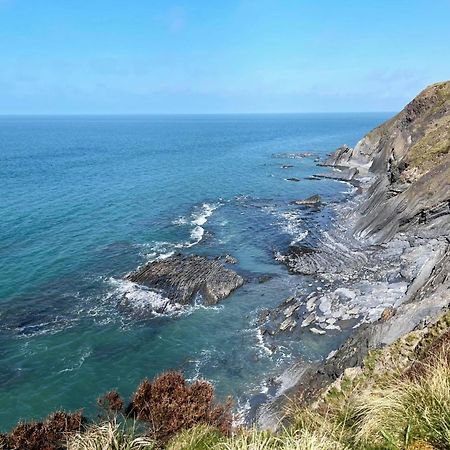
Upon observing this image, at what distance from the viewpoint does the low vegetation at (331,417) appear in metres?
9.52

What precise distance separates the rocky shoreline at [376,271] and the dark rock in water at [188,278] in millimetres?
5975

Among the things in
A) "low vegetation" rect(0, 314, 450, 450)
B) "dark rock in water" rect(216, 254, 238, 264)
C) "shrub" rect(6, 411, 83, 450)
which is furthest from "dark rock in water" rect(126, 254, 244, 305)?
"shrub" rect(6, 411, 83, 450)

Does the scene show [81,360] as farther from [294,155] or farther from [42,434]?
[294,155]

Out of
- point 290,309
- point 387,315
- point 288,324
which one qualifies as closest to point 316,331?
point 288,324

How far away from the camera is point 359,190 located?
258 feet

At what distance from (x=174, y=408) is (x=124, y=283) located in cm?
2588

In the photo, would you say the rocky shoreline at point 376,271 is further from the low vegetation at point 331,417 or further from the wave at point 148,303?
the wave at point 148,303

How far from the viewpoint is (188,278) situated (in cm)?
4078

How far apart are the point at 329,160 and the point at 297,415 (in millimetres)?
109253

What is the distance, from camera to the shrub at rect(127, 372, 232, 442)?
1586cm

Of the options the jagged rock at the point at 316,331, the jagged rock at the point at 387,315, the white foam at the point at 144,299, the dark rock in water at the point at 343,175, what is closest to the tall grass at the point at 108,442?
the jagged rock at the point at 387,315

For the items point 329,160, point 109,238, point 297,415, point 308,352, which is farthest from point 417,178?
point 329,160

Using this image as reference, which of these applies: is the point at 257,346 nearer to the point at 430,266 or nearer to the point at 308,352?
the point at 308,352

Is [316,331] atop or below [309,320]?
below
